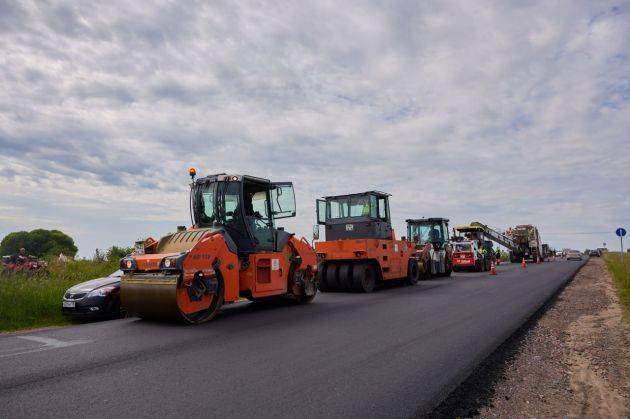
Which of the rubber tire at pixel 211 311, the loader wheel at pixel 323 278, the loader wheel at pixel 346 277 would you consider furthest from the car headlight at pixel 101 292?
the loader wheel at pixel 323 278

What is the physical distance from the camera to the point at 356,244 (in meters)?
14.2

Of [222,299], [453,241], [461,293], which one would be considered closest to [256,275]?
[222,299]

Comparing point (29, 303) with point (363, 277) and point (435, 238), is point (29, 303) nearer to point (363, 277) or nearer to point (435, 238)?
point (363, 277)

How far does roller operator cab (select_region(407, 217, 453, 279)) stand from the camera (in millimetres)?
20641

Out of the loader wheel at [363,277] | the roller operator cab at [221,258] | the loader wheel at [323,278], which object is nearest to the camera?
the roller operator cab at [221,258]

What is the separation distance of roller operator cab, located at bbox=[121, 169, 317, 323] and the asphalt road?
45 cm

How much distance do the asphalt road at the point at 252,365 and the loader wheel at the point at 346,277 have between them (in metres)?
5.08

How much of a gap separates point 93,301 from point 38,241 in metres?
41.9

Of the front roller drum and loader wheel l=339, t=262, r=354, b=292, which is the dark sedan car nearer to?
the front roller drum

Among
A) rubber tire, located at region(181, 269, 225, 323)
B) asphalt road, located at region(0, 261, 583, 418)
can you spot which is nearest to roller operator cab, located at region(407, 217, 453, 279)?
asphalt road, located at region(0, 261, 583, 418)

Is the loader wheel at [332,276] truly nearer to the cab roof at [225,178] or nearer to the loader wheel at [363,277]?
the loader wheel at [363,277]

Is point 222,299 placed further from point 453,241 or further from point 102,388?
point 453,241

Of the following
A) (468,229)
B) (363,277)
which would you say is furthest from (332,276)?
(468,229)

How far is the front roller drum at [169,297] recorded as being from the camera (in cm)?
759
